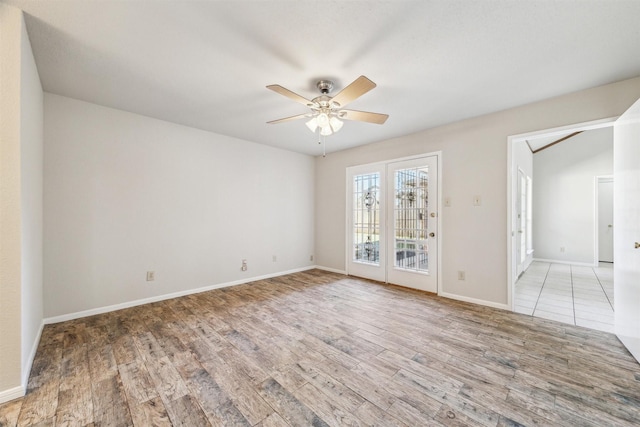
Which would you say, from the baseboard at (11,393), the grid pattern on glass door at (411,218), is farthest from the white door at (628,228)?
the baseboard at (11,393)

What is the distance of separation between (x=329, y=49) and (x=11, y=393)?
3296 mm

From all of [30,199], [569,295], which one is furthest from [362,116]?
[569,295]

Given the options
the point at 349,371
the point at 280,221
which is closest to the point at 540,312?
the point at 349,371

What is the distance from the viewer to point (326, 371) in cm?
193

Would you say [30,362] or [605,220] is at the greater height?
[605,220]

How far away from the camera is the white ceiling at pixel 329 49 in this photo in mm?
1648

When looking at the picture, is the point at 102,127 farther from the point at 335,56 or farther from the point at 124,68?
the point at 335,56

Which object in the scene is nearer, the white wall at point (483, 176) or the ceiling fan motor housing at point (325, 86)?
the ceiling fan motor housing at point (325, 86)

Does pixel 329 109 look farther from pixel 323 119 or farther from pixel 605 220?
pixel 605 220

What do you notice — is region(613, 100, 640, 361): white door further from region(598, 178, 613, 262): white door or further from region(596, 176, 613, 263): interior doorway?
region(598, 178, 613, 262): white door

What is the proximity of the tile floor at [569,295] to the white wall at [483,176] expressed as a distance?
60cm

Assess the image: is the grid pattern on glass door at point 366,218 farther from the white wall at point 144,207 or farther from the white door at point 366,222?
the white wall at point 144,207

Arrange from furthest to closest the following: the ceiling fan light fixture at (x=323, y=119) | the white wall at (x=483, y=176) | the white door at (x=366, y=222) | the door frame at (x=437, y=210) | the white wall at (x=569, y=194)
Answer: the white wall at (x=569, y=194) → the white door at (x=366, y=222) → the door frame at (x=437, y=210) → the white wall at (x=483, y=176) → the ceiling fan light fixture at (x=323, y=119)

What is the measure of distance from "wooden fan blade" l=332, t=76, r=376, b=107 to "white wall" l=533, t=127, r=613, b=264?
686 cm
